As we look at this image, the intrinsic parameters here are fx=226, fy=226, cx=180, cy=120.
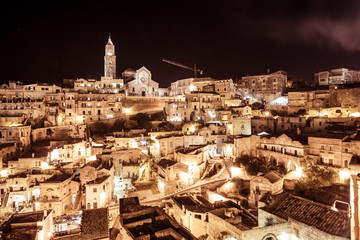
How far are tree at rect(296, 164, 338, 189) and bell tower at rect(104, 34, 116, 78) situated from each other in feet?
180

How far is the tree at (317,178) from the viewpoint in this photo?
22141 mm

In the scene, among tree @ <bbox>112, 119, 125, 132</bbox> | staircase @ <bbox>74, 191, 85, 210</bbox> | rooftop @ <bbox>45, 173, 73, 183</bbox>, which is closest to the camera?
rooftop @ <bbox>45, 173, 73, 183</bbox>

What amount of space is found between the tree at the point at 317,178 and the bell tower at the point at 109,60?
5486cm

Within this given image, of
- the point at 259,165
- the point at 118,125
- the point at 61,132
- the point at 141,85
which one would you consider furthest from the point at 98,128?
the point at 259,165

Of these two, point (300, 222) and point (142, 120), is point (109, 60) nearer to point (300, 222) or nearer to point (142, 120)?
point (142, 120)

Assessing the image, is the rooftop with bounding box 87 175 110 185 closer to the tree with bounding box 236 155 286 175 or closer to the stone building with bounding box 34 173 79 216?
the stone building with bounding box 34 173 79 216

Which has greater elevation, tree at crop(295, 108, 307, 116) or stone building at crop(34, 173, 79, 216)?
tree at crop(295, 108, 307, 116)

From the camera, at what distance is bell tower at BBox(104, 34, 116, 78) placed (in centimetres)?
6425

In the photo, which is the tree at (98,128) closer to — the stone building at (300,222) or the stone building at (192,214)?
the stone building at (192,214)

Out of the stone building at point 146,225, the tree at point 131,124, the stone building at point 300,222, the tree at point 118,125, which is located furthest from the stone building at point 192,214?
the tree at point 118,125

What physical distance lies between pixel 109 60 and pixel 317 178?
58.4 meters

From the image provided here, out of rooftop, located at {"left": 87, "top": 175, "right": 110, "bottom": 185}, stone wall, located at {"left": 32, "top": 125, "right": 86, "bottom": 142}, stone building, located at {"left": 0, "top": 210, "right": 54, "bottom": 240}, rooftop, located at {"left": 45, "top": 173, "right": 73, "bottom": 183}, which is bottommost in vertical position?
stone building, located at {"left": 0, "top": 210, "right": 54, "bottom": 240}

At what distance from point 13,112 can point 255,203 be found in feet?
140

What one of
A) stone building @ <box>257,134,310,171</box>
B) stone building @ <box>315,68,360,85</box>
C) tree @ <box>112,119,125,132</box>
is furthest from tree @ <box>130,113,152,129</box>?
stone building @ <box>315,68,360,85</box>
